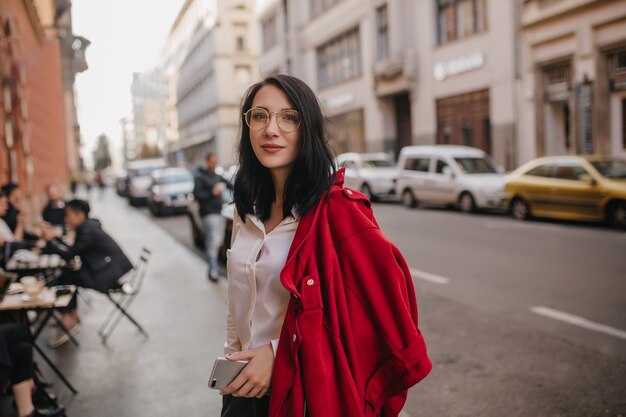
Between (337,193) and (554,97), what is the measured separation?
20069 millimetres

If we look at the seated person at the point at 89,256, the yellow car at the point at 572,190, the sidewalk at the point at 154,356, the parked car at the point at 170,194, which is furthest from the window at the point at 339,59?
the seated person at the point at 89,256

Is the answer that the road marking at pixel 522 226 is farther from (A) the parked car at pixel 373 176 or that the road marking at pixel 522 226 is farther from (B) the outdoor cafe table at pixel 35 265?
(B) the outdoor cafe table at pixel 35 265

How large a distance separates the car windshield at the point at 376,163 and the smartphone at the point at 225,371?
2110cm

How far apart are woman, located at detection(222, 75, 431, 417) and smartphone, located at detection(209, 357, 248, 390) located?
0.08ft

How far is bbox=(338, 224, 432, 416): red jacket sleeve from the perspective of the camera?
1742 mm

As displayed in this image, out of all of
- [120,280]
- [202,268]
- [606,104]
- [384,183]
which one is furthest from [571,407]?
[384,183]

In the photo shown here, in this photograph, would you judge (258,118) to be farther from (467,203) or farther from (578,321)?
(467,203)

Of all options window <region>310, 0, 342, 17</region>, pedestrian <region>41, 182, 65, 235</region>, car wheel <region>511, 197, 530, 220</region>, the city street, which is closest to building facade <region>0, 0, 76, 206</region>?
pedestrian <region>41, 182, 65, 235</region>

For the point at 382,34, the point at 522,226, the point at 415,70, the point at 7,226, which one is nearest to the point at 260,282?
the point at 7,226

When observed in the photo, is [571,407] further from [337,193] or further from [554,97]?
[554,97]

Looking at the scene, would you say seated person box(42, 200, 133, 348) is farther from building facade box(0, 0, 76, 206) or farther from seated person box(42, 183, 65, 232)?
building facade box(0, 0, 76, 206)

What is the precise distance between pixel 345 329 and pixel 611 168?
41.6 ft

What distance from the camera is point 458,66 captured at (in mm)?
24109

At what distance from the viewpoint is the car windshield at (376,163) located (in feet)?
75.0
